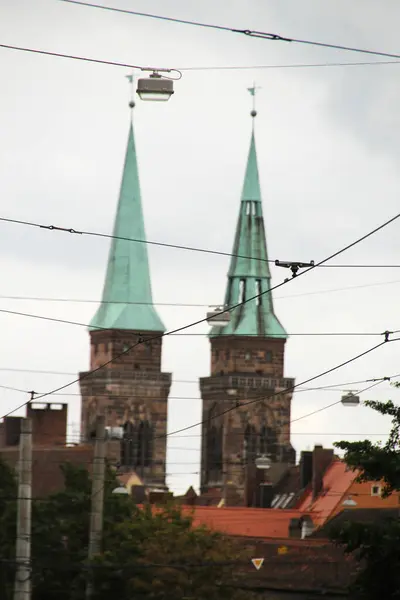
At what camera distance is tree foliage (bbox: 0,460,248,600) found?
55.7 metres

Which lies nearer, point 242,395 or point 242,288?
point 242,288

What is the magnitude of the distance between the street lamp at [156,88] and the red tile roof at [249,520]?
44135 mm

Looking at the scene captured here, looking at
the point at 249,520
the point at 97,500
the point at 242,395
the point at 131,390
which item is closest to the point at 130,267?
the point at 131,390

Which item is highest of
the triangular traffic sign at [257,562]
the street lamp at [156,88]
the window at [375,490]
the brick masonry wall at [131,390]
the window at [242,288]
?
the window at [242,288]

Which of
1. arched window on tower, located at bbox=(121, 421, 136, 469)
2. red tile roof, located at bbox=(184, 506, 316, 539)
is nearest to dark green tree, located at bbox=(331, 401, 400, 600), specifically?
red tile roof, located at bbox=(184, 506, 316, 539)

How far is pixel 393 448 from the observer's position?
46.0 m

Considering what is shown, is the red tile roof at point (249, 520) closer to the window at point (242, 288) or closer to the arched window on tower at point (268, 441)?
the window at point (242, 288)

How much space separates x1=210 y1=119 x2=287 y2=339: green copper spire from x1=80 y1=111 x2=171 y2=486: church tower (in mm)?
4658

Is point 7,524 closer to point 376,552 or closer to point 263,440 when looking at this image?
point 376,552

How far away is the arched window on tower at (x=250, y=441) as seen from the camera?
146375 millimetres

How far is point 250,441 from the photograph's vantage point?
147 meters

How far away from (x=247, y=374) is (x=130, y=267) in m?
13.7

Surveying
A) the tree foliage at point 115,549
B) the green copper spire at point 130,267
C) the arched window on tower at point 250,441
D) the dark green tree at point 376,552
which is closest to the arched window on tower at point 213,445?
the arched window on tower at point 250,441

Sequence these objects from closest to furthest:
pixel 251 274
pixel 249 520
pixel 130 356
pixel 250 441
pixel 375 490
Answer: pixel 249 520
pixel 375 490
pixel 251 274
pixel 250 441
pixel 130 356
